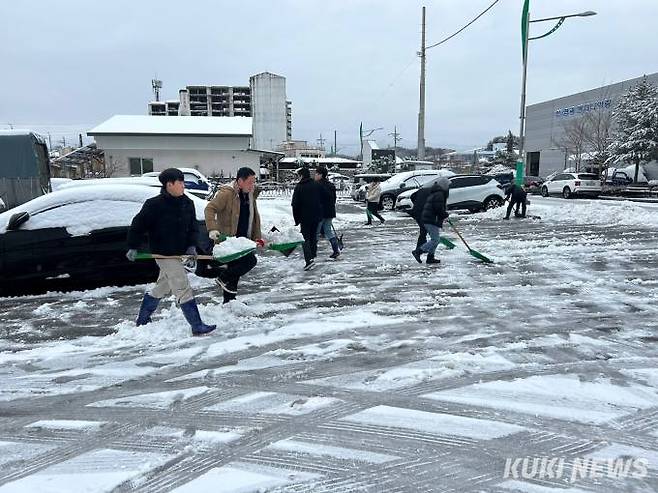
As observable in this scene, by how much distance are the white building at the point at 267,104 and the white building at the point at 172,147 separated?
53475 mm

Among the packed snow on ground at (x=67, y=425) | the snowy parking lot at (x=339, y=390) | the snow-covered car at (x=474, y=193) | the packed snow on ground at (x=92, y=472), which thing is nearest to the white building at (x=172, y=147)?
the snow-covered car at (x=474, y=193)

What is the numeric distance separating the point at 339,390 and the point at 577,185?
2649 cm

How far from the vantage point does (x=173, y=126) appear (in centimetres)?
4112

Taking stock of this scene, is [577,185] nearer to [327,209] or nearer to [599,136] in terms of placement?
[599,136]

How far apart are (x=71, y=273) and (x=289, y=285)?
2.88 metres

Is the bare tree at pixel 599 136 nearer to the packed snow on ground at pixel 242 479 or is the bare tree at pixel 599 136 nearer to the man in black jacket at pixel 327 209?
the man in black jacket at pixel 327 209

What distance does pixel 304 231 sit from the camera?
27.3 feet

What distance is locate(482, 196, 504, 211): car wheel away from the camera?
1822 centimetres

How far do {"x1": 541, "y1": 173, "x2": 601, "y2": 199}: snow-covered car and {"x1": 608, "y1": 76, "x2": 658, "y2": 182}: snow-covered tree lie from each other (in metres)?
7.47

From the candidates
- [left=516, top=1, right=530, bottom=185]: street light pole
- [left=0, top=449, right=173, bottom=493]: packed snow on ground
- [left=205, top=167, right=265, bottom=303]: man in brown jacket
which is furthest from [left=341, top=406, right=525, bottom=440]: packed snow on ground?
[left=516, top=1, right=530, bottom=185]: street light pole

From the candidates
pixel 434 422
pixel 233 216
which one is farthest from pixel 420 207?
pixel 434 422

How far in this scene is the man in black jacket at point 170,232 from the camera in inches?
184

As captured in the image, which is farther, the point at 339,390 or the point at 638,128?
the point at 638,128

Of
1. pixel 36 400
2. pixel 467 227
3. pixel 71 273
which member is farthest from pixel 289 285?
pixel 467 227
